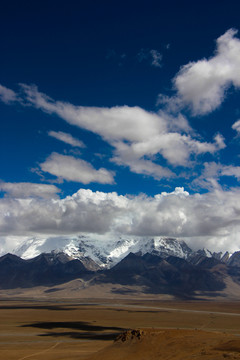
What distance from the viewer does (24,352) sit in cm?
6444

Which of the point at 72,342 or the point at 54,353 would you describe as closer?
the point at 54,353

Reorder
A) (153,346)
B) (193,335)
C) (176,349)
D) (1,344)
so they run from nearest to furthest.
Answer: (176,349) < (153,346) < (193,335) < (1,344)

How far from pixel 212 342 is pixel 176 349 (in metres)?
4.77

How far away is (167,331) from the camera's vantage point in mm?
51344

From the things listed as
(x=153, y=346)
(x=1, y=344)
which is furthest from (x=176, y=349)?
(x=1, y=344)

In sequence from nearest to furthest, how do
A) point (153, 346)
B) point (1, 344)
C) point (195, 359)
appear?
point (195, 359), point (153, 346), point (1, 344)

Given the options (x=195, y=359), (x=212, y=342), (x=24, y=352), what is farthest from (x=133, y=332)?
(x=24, y=352)

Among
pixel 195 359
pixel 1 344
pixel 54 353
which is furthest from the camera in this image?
pixel 1 344

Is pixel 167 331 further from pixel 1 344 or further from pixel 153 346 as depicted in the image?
pixel 1 344

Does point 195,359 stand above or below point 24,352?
above

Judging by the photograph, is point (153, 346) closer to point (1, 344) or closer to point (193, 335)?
point (193, 335)

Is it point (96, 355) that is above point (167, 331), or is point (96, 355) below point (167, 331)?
below

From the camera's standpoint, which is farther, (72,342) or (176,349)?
(72,342)

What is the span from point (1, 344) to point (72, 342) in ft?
52.8
